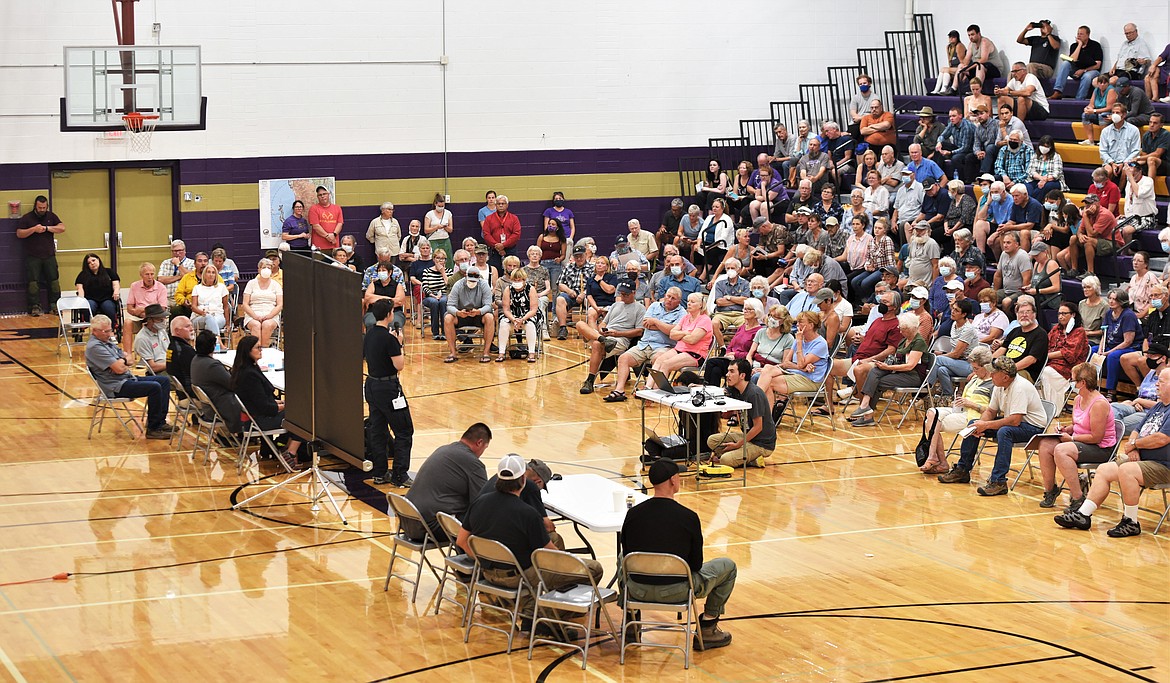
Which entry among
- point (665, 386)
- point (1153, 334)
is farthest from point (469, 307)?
point (1153, 334)

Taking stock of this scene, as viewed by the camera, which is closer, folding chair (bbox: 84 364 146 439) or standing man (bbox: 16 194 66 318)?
folding chair (bbox: 84 364 146 439)

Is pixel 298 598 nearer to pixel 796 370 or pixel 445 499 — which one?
pixel 445 499

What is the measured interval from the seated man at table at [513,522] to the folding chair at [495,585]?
0.13 feet

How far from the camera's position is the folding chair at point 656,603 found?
7574 mm

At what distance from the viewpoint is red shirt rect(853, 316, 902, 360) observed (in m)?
14.3

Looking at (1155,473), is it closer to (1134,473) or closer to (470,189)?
(1134,473)

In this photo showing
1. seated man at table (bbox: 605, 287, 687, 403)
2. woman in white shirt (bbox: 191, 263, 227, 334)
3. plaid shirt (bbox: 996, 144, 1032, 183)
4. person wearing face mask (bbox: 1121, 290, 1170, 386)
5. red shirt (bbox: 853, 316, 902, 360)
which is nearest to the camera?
person wearing face mask (bbox: 1121, 290, 1170, 386)

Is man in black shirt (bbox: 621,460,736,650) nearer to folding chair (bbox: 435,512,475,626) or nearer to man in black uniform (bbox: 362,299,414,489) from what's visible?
folding chair (bbox: 435,512,475,626)

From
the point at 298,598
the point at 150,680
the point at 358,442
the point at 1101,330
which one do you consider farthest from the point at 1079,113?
the point at 150,680

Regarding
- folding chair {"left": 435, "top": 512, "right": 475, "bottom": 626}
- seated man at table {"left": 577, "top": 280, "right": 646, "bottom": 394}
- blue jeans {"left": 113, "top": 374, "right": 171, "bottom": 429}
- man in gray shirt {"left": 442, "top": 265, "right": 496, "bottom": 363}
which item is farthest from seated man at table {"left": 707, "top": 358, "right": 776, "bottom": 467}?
man in gray shirt {"left": 442, "top": 265, "right": 496, "bottom": 363}

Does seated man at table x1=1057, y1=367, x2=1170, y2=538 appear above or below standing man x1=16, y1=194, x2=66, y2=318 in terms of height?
below

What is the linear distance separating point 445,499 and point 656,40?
16.0 m

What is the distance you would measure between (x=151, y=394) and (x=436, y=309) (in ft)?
19.2

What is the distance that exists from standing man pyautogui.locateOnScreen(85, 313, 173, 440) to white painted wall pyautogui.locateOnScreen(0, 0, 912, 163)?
8.24 meters
